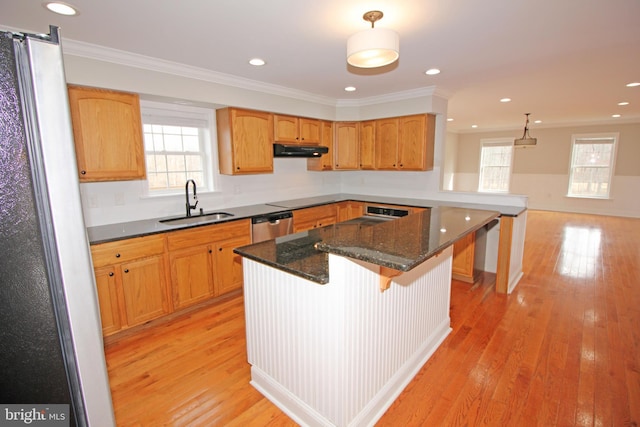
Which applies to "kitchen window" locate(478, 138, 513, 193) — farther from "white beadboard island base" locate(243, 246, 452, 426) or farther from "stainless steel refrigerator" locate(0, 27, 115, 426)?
"stainless steel refrigerator" locate(0, 27, 115, 426)

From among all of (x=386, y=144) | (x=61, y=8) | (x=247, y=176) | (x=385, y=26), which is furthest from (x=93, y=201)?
(x=386, y=144)

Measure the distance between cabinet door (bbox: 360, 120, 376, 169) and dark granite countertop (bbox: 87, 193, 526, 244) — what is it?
56 centimetres

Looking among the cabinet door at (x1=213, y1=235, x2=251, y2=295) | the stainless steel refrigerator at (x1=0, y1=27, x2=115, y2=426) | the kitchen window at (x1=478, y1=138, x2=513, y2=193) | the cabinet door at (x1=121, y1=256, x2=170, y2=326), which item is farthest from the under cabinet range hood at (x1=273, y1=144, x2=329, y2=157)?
the kitchen window at (x1=478, y1=138, x2=513, y2=193)

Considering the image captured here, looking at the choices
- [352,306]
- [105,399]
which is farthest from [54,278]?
[352,306]

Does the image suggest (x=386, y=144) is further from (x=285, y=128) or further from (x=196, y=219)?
(x=196, y=219)

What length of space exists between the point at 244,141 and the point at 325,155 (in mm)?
1488

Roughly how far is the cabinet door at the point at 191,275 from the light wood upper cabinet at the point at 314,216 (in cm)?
128

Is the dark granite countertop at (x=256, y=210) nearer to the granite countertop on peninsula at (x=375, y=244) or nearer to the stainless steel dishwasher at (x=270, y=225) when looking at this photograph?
the stainless steel dishwasher at (x=270, y=225)

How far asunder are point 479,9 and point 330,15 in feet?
3.07

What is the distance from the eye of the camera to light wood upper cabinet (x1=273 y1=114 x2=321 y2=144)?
4.03 meters

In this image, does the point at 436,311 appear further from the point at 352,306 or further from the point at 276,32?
the point at 276,32

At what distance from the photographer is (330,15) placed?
2.01 m

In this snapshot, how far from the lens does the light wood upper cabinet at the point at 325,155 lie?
185 inches

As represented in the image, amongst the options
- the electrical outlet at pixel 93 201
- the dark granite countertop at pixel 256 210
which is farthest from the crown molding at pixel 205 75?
the dark granite countertop at pixel 256 210
